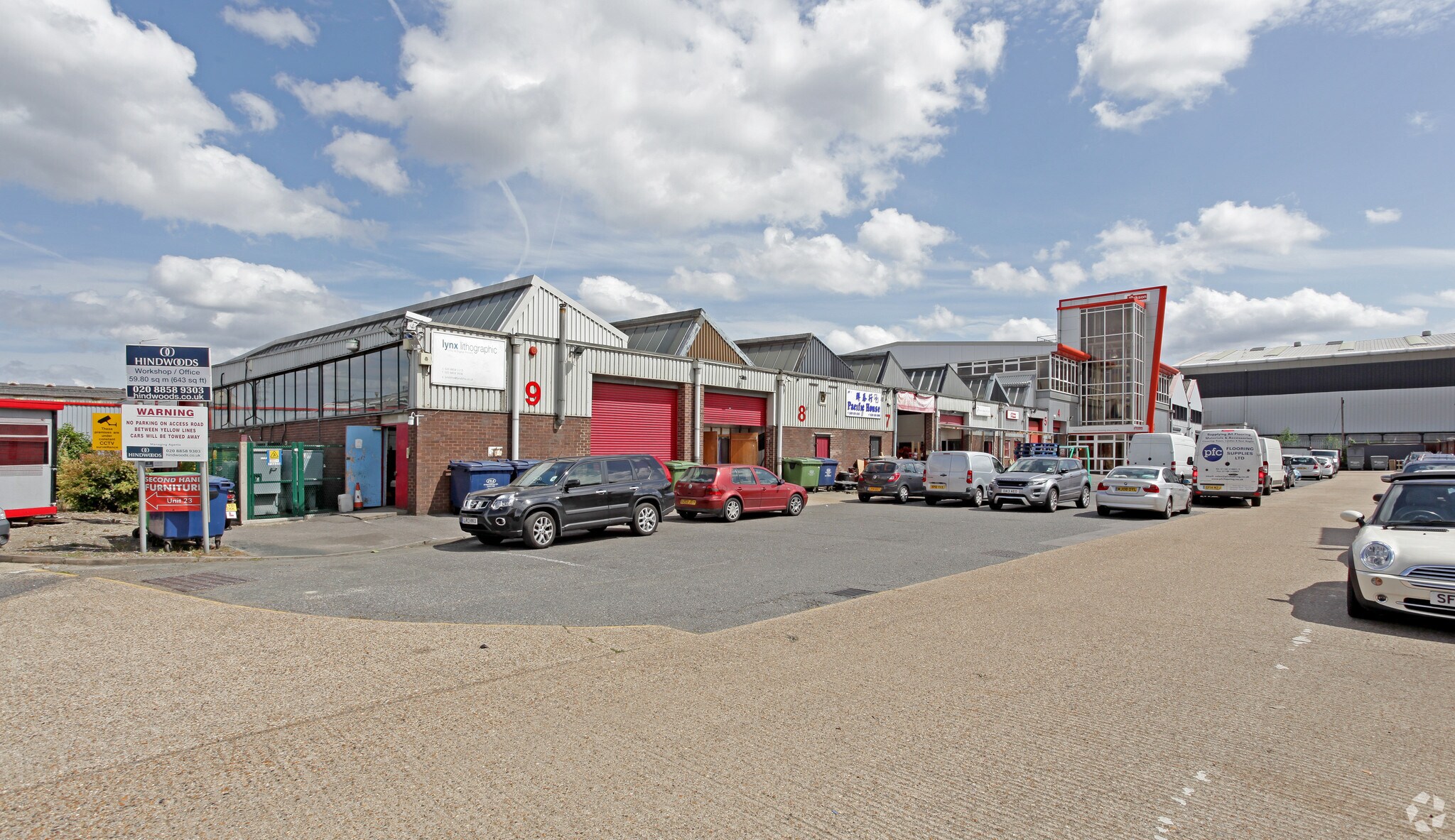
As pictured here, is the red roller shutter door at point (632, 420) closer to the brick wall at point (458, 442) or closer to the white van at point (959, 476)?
the brick wall at point (458, 442)

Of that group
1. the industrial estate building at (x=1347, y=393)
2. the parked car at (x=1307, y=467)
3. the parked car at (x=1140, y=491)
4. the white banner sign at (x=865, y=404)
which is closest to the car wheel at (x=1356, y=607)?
the parked car at (x=1140, y=491)

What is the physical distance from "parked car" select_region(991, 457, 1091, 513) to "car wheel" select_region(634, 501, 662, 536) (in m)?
11.1

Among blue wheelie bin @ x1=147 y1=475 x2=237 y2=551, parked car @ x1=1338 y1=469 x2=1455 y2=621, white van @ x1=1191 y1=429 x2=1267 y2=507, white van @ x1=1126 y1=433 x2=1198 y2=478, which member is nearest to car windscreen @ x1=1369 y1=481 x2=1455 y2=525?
parked car @ x1=1338 y1=469 x2=1455 y2=621

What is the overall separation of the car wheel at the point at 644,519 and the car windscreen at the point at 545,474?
1.57 m

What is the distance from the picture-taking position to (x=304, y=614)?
25.0 ft

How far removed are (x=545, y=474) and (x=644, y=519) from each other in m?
2.11

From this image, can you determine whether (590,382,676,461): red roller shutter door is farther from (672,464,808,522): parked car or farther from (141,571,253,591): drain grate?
(141,571,253,591): drain grate

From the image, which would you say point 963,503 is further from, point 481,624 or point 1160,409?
point 1160,409

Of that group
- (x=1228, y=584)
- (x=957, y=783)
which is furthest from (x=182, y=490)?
(x=1228, y=584)

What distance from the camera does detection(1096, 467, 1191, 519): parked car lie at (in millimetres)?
20109

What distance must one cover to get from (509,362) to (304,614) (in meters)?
12.8

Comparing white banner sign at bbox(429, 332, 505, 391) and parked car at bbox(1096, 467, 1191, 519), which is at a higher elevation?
white banner sign at bbox(429, 332, 505, 391)

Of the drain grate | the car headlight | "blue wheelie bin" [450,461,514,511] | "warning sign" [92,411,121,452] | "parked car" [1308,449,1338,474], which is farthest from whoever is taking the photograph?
"parked car" [1308,449,1338,474]

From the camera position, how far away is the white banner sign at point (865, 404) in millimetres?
32875
